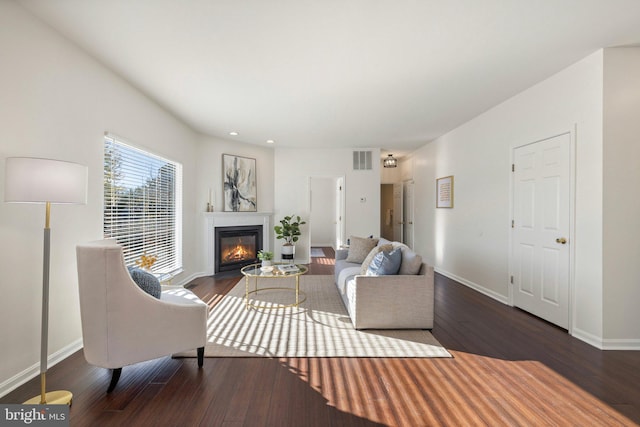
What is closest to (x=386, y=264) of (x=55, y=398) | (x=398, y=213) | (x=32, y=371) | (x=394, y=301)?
(x=394, y=301)

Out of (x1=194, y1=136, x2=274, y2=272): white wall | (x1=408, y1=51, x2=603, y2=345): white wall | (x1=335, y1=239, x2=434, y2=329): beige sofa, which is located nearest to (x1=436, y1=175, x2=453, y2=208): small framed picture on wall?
(x1=408, y1=51, x2=603, y2=345): white wall

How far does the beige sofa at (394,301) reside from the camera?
9.85ft

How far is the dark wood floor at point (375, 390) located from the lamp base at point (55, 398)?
64 millimetres

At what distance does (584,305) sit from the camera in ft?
9.39

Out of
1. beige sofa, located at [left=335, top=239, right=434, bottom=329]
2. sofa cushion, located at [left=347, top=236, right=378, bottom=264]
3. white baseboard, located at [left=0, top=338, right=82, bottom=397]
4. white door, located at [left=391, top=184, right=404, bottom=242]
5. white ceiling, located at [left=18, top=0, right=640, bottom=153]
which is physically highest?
white ceiling, located at [left=18, top=0, right=640, bottom=153]

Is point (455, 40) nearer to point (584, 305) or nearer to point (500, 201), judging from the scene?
point (500, 201)

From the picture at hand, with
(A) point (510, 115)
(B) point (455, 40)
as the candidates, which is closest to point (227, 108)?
(B) point (455, 40)

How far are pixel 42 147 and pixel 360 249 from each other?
3.65m

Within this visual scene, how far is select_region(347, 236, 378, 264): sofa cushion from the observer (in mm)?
4441

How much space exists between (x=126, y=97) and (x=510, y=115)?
4.65 m

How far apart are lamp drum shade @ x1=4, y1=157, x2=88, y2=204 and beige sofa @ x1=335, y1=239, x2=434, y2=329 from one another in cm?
240

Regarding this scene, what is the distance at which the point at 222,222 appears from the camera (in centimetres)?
577

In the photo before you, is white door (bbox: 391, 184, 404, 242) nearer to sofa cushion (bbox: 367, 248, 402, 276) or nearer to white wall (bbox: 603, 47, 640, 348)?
sofa cushion (bbox: 367, 248, 402, 276)

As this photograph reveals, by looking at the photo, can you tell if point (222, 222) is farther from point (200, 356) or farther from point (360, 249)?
point (200, 356)
